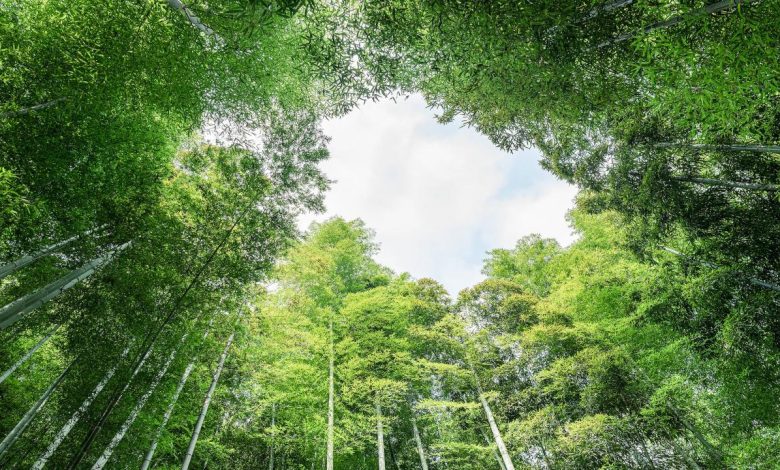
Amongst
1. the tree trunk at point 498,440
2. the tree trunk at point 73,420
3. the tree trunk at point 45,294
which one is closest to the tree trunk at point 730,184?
the tree trunk at point 498,440

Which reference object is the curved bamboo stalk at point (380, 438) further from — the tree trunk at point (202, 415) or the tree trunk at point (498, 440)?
the tree trunk at point (202, 415)

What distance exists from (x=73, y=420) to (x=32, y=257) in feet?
7.50

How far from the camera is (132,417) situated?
4387mm

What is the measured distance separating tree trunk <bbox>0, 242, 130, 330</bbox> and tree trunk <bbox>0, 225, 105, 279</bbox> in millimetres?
261

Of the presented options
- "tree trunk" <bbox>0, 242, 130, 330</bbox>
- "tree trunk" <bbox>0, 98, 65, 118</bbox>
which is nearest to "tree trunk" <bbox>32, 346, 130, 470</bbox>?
"tree trunk" <bbox>0, 242, 130, 330</bbox>

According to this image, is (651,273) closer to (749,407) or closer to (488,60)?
(749,407)

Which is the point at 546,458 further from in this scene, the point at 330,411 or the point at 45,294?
the point at 45,294

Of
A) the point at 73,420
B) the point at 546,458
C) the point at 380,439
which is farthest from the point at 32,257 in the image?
the point at 546,458

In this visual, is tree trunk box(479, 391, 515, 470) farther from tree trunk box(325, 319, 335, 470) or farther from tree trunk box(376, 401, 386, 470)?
tree trunk box(325, 319, 335, 470)

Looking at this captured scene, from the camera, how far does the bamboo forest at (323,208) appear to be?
9.57 ft

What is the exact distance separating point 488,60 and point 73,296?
5.53 metres

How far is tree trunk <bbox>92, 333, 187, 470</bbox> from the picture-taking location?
4129mm

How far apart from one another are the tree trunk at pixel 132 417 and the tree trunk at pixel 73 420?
1.57 ft

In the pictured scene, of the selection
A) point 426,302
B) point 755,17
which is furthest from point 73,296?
point 426,302
